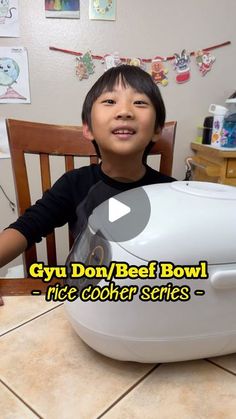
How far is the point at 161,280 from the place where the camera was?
0.31 meters

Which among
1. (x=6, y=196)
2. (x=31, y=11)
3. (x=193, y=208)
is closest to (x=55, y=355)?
(x=193, y=208)

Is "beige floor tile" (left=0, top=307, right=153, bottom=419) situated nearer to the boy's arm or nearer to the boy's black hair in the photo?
the boy's arm

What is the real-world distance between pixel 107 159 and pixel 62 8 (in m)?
1.07

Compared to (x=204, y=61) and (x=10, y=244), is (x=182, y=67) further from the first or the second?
(x=10, y=244)

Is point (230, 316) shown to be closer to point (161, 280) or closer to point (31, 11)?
point (161, 280)

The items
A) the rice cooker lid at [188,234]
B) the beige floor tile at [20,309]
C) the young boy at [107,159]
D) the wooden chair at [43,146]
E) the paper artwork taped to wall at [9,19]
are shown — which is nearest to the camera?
the rice cooker lid at [188,234]

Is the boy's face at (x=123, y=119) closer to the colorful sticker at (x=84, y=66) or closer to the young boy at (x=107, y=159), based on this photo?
Answer: the young boy at (x=107, y=159)

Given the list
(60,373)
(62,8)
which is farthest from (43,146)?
(62,8)

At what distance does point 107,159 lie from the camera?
2.18 feet

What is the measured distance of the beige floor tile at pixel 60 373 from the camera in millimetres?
323

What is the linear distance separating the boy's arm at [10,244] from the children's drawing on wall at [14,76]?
1085mm

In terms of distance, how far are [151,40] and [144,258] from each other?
4.71ft

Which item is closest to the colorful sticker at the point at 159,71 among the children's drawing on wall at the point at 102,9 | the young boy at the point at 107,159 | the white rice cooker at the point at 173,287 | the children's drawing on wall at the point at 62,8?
the children's drawing on wall at the point at 102,9

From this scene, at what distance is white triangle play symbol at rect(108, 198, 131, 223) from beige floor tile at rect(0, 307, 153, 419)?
0.17 metres
